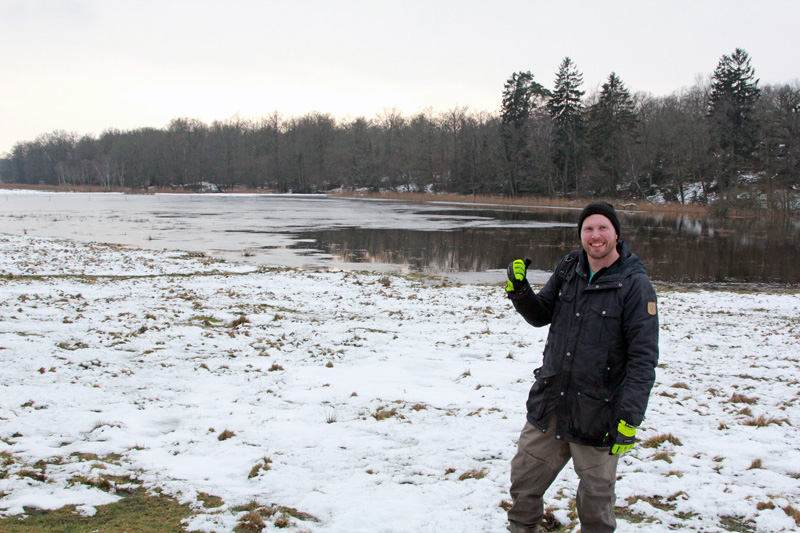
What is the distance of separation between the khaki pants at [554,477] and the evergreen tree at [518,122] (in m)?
76.6

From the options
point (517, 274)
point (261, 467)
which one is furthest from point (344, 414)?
point (517, 274)

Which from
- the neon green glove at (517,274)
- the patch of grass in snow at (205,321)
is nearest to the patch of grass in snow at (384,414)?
the neon green glove at (517,274)

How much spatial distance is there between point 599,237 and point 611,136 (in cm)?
7394

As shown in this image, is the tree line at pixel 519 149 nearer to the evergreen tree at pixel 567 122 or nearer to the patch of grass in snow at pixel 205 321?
the evergreen tree at pixel 567 122

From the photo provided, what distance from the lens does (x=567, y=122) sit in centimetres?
7469

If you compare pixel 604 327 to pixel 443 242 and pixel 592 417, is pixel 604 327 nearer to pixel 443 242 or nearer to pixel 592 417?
pixel 592 417

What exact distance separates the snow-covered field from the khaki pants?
1.53ft

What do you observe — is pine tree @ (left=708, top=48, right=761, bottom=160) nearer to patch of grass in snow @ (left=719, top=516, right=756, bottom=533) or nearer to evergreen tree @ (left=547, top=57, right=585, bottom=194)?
evergreen tree @ (left=547, top=57, right=585, bottom=194)

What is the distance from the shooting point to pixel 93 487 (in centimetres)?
370

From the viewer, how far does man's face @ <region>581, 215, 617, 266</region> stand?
2949 mm

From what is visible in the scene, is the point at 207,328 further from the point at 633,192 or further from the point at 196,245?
the point at 633,192

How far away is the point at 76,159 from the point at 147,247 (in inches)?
5920

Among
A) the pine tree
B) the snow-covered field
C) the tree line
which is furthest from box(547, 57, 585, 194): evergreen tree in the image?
the snow-covered field

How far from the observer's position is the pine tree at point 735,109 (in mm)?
61388
